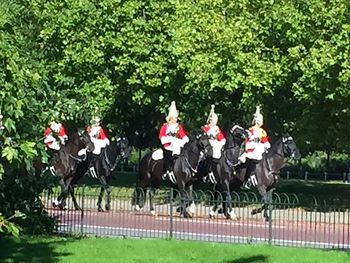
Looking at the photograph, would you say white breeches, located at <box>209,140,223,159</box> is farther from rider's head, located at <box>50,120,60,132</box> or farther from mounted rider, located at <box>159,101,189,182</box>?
rider's head, located at <box>50,120,60,132</box>

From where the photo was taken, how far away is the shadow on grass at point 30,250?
14.3 m

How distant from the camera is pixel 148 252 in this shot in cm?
1468

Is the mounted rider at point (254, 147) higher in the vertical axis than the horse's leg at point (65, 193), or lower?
higher

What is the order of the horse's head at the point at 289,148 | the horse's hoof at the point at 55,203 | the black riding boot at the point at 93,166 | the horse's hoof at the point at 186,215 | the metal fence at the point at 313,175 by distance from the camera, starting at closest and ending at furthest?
the horse's hoof at the point at 186,215 → the horse's hoof at the point at 55,203 → the horse's head at the point at 289,148 → the black riding boot at the point at 93,166 → the metal fence at the point at 313,175

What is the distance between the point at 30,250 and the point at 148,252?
209 cm

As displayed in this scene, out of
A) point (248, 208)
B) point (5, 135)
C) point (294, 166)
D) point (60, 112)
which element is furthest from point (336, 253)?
point (294, 166)

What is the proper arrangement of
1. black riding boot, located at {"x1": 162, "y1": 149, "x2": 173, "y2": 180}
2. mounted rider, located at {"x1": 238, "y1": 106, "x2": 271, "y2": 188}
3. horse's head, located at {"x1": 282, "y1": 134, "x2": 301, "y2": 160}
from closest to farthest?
1. mounted rider, located at {"x1": 238, "y1": 106, "x2": 271, "y2": 188}
2. horse's head, located at {"x1": 282, "y1": 134, "x2": 301, "y2": 160}
3. black riding boot, located at {"x1": 162, "y1": 149, "x2": 173, "y2": 180}

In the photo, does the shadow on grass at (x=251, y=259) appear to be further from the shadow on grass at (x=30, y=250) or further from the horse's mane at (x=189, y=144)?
the horse's mane at (x=189, y=144)

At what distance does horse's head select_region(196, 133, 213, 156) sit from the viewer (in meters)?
22.9

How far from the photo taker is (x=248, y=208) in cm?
2255

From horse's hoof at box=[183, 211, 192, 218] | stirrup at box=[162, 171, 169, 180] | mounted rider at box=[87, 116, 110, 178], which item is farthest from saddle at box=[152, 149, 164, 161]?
horse's hoof at box=[183, 211, 192, 218]

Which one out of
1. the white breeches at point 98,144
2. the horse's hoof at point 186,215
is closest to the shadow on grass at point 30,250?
the horse's hoof at point 186,215

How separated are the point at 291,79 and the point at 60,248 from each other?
12.3 m

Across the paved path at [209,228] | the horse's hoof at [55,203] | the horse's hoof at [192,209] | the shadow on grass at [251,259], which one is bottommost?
the shadow on grass at [251,259]
